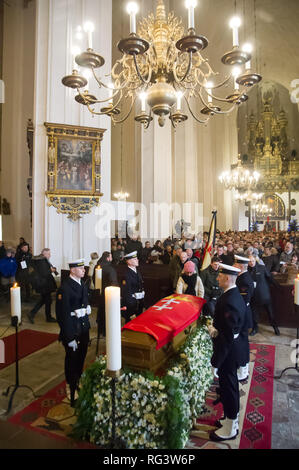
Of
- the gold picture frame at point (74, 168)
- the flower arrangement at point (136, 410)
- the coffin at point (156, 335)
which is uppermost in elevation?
the gold picture frame at point (74, 168)

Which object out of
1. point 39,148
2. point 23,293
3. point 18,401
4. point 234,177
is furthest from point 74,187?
point 234,177

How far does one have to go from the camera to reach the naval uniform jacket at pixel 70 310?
11.2 feet

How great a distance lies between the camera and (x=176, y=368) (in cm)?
285

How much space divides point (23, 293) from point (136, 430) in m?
6.70

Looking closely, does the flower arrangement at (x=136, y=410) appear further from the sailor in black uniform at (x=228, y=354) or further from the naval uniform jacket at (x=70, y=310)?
the naval uniform jacket at (x=70, y=310)

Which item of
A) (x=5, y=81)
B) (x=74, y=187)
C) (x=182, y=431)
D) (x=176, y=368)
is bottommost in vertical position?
(x=182, y=431)

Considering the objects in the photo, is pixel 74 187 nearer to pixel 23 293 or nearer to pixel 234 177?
pixel 23 293

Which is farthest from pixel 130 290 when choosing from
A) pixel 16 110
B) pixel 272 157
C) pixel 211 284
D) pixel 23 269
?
pixel 272 157

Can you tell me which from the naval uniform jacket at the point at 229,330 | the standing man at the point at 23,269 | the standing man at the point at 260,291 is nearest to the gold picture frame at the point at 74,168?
the standing man at the point at 23,269

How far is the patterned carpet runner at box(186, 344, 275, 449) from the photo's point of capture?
287 centimetres

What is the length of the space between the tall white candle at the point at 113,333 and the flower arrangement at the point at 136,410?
0.78 m

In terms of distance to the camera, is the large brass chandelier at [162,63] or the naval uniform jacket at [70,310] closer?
the naval uniform jacket at [70,310]

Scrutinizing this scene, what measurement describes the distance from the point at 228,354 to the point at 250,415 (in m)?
0.87
